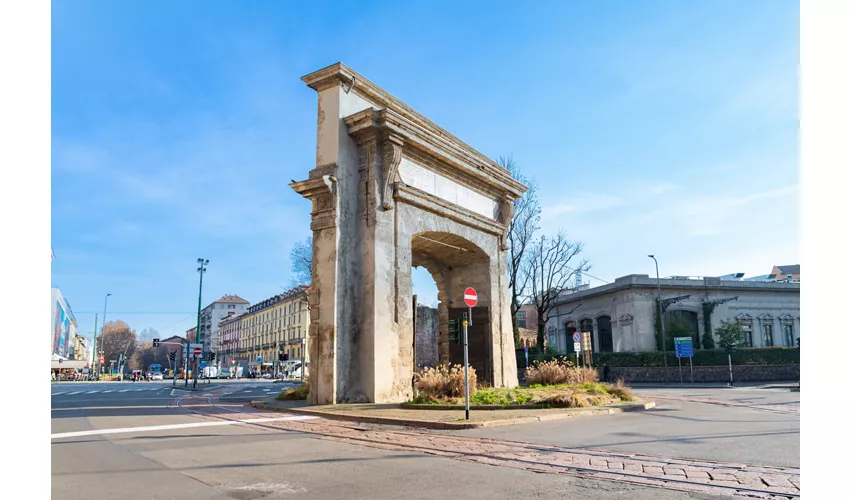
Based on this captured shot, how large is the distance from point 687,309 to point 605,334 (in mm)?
7917

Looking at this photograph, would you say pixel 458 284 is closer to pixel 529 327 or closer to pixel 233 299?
pixel 529 327

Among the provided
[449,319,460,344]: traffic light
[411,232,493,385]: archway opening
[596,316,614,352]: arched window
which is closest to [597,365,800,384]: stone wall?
[596,316,614,352]: arched window

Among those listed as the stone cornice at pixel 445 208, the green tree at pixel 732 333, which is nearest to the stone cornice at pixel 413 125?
the stone cornice at pixel 445 208

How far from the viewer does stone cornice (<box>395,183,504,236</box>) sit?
18.2 m

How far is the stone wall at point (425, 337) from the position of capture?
124 feet

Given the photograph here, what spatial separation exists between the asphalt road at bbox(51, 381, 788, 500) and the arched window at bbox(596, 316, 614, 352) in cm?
4778

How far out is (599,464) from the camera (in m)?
6.94

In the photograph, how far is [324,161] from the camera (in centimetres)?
1744

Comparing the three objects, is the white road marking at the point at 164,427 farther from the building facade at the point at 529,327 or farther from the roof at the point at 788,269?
the roof at the point at 788,269

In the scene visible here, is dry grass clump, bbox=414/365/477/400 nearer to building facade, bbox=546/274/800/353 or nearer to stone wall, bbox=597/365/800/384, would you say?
stone wall, bbox=597/365/800/384
